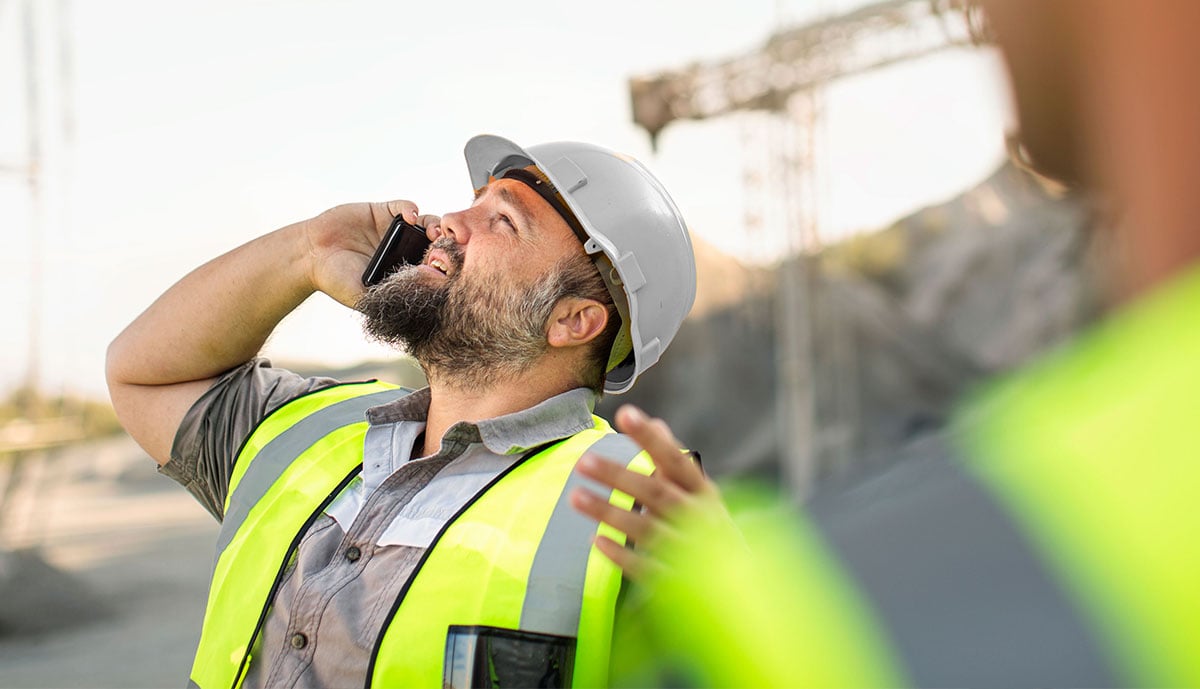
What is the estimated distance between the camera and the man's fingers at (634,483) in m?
1.39

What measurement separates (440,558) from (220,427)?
40.1 inches

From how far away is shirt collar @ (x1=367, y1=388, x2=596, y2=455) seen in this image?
92.1 inches

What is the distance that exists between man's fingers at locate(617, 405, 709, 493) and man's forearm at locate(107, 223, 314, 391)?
164cm

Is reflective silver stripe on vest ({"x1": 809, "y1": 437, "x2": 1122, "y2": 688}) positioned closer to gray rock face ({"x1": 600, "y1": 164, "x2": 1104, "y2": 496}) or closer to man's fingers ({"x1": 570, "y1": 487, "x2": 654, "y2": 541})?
man's fingers ({"x1": 570, "y1": 487, "x2": 654, "y2": 541})

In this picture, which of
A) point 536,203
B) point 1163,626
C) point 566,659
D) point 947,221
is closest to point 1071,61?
point 1163,626

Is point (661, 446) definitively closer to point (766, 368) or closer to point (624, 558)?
point (624, 558)

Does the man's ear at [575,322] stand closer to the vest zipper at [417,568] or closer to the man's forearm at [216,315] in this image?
the vest zipper at [417,568]

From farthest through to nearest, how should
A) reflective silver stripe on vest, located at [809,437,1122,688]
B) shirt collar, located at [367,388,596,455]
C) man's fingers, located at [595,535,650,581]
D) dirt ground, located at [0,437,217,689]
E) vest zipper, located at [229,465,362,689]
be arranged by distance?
dirt ground, located at [0,437,217,689]
shirt collar, located at [367,388,596,455]
vest zipper, located at [229,465,362,689]
man's fingers, located at [595,535,650,581]
reflective silver stripe on vest, located at [809,437,1122,688]

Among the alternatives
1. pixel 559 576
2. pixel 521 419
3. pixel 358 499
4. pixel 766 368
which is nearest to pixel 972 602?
pixel 559 576

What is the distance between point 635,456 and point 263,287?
1245 mm

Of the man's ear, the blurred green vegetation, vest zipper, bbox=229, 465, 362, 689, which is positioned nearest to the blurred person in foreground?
vest zipper, bbox=229, 465, 362, 689

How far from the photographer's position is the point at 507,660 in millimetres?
1867

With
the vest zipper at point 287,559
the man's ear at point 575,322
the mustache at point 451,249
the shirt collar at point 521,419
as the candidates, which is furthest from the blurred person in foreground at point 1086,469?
the mustache at point 451,249

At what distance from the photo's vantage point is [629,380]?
295 cm
